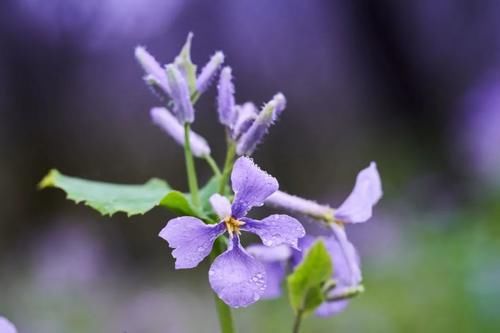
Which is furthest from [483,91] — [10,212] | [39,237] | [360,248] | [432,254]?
[10,212]

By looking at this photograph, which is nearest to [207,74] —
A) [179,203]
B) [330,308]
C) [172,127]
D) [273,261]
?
[172,127]

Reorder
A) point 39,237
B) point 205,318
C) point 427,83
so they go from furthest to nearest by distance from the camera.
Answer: point 427,83 → point 39,237 → point 205,318

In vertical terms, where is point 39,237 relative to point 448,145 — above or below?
below

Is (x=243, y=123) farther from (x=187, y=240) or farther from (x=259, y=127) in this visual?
(x=187, y=240)

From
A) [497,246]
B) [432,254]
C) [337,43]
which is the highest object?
[337,43]

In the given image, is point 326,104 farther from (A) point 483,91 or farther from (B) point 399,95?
(A) point 483,91

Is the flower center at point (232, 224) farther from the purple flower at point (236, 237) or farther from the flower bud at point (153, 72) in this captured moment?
the flower bud at point (153, 72)

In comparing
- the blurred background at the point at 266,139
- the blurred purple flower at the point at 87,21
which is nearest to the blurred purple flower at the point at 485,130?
the blurred background at the point at 266,139
